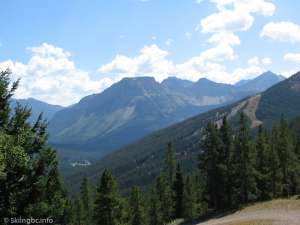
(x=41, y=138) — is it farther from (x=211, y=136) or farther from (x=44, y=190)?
(x=211, y=136)

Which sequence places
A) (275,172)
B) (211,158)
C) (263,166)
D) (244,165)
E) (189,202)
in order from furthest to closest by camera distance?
1. (189,202)
2. (263,166)
3. (275,172)
4. (211,158)
5. (244,165)

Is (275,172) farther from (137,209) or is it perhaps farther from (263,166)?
(137,209)

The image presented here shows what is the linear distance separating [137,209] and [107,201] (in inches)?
1051

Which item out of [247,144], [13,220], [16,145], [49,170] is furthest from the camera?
[247,144]

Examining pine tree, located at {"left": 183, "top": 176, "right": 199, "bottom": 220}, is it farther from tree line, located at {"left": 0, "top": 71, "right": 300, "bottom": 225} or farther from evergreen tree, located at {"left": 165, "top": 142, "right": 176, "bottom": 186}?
evergreen tree, located at {"left": 165, "top": 142, "right": 176, "bottom": 186}

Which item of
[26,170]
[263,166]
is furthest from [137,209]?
[26,170]

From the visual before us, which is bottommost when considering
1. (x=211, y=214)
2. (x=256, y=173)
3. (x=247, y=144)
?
(x=211, y=214)

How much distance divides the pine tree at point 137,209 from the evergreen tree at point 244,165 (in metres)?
27.7

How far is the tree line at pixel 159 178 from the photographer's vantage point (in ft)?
64.6

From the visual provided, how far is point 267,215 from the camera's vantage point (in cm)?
5144

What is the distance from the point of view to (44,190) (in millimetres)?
20625

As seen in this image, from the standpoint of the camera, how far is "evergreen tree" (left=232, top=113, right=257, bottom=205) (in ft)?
229

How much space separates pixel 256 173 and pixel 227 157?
203 inches

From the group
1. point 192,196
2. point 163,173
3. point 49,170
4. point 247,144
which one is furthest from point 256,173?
point 49,170
